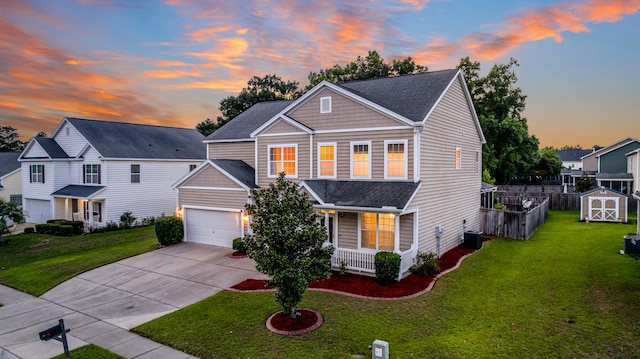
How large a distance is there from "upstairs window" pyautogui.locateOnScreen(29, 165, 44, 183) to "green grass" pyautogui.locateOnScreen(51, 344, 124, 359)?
92.2ft

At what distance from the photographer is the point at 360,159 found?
1588cm

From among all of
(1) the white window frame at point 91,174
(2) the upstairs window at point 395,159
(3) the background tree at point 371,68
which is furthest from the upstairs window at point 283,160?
(3) the background tree at point 371,68

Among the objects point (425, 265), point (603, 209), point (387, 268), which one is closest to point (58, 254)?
point (387, 268)

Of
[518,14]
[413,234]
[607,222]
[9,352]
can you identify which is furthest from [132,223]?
[607,222]

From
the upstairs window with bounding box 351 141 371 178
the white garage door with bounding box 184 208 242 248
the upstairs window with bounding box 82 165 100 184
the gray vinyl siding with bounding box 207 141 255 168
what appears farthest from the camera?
the upstairs window with bounding box 82 165 100 184

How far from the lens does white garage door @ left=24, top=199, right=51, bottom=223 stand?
3033 cm

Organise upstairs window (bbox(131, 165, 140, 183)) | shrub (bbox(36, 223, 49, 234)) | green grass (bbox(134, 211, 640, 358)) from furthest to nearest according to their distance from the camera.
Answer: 1. upstairs window (bbox(131, 165, 140, 183))
2. shrub (bbox(36, 223, 49, 234))
3. green grass (bbox(134, 211, 640, 358))

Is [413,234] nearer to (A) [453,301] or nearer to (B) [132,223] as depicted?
(A) [453,301]

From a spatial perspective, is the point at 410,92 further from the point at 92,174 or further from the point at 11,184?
the point at 11,184

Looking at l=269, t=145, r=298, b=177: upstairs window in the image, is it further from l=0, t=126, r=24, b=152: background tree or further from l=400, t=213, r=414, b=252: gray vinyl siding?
l=0, t=126, r=24, b=152: background tree

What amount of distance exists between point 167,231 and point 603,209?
29.3 meters

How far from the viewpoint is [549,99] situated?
3216cm

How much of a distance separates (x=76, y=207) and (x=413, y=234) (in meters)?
29.1

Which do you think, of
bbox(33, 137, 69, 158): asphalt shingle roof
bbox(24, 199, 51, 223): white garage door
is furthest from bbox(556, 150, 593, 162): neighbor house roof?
bbox(24, 199, 51, 223): white garage door
